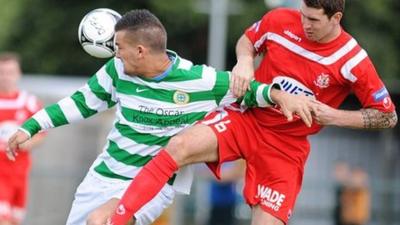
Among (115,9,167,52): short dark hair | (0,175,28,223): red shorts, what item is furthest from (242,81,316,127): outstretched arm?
(0,175,28,223): red shorts

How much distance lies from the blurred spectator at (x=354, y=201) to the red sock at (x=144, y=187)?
1061cm

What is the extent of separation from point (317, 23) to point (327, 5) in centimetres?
15

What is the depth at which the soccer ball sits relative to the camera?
9219 millimetres

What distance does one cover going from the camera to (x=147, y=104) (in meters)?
9.12

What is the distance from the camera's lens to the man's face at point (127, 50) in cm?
889

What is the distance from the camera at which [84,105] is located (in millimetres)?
9406

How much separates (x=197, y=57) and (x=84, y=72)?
3282mm

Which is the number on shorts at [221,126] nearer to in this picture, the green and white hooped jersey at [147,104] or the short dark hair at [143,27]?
the green and white hooped jersey at [147,104]

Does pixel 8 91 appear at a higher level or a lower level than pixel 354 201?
higher

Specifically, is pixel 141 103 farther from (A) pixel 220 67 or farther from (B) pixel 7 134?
(A) pixel 220 67

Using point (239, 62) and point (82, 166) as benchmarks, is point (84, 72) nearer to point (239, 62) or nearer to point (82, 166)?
point (82, 166)

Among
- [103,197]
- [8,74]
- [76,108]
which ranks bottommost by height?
[8,74]

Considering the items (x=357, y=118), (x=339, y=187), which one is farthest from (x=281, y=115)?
(x=339, y=187)

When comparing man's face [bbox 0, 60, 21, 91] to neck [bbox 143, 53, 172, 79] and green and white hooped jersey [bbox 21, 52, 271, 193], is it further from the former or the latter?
neck [bbox 143, 53, 172, 79]
